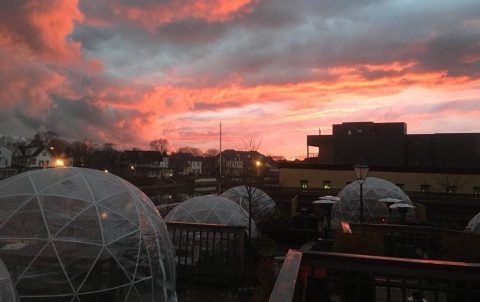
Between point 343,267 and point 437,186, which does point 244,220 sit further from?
point 437,186

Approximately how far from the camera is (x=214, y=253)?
388 inches

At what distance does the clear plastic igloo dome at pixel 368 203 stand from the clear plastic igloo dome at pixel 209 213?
34.4ft

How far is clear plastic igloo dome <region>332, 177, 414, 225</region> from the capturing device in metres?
23.9

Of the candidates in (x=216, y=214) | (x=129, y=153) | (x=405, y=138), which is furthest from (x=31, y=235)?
(x=129, y=153)

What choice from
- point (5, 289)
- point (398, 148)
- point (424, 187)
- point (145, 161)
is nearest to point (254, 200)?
point (5, 289)

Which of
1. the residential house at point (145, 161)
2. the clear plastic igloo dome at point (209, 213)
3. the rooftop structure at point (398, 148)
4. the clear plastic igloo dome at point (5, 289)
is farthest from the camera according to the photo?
the residential house at point (145, 161)

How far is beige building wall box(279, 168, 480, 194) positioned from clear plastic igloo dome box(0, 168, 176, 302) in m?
31.6

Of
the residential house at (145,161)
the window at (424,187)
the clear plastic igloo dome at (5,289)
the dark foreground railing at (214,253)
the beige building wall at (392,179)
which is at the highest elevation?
the residential house at (145,161)

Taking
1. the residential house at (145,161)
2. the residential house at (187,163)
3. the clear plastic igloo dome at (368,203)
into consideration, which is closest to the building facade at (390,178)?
the clear plastic igloo dome at (368,203)

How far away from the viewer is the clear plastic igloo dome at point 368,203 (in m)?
23.9

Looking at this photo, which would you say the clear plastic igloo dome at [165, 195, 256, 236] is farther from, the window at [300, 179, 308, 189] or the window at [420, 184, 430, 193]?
the window at [300, 179, 308, 189]

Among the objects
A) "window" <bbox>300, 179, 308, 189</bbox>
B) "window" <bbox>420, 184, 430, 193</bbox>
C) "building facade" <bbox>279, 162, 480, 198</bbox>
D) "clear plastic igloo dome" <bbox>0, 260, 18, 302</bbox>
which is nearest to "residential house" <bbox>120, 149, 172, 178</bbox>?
"building facade" <bbox>279, 162, 480, 198</bbox>

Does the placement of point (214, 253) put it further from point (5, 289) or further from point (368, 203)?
point (368, 203)

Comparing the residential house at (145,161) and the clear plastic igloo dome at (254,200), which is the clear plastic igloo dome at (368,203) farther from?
the residential house at (145,161)
